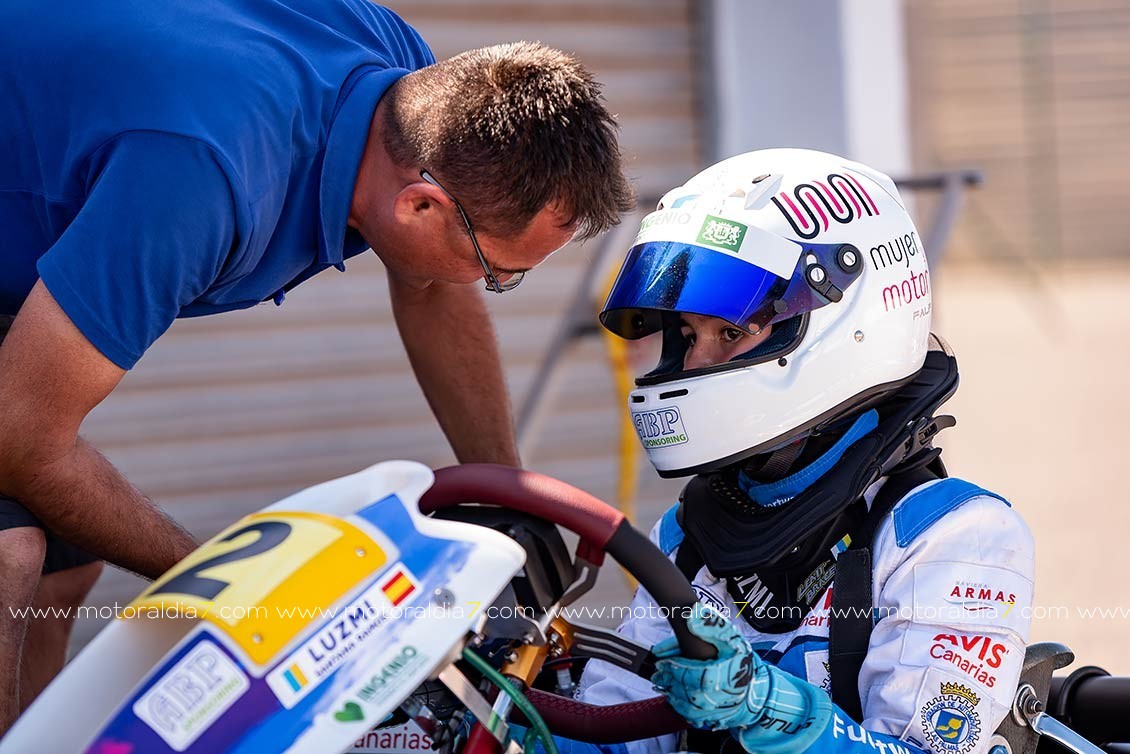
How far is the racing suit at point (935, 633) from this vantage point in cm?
203

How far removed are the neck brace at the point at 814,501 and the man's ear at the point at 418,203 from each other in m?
0.66

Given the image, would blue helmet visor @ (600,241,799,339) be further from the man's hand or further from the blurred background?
the blurred background

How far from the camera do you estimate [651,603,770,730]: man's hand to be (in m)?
1.77

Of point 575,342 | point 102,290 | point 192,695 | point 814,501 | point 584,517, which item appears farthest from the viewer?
point 575,342

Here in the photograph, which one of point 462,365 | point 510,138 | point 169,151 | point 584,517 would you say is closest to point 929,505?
point 584,517

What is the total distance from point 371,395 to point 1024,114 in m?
18.7

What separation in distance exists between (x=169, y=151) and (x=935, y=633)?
4.32 feet

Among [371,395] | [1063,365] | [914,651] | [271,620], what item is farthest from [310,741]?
[1063,365]

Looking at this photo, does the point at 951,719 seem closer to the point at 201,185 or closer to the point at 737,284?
the point at 737,284

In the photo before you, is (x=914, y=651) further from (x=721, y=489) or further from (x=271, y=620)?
(x=271, y=620)

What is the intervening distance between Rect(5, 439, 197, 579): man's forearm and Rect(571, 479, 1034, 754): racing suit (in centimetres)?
96

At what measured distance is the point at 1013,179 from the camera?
21.9 m

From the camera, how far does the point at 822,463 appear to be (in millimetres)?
2332

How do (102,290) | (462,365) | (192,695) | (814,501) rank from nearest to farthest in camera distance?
(192,695) < (102,290) < (814,501) < (462,365)
